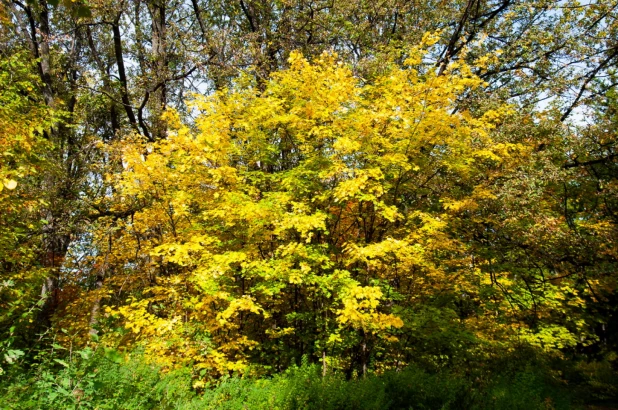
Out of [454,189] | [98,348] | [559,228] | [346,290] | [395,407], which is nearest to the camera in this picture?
[98,348]

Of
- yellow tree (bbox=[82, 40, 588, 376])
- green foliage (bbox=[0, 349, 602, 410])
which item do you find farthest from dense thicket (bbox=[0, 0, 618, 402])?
green foliage (bbox=[0, 349, 602, 410])

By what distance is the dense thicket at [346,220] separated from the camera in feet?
17.9

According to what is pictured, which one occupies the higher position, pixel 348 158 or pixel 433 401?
pixel 348 158

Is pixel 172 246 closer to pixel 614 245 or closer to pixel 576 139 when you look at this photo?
pixel 614 245

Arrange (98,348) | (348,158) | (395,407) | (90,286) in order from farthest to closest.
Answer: (90,286) → (348,158) → (395,407) → (98,348)

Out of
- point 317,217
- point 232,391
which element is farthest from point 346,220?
point 232,391

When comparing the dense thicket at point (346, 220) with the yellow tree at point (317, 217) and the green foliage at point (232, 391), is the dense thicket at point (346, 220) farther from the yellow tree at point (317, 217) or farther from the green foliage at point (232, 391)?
the green foliage at point (232, 391)

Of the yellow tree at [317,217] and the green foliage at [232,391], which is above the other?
the yellow tree at [317,217]

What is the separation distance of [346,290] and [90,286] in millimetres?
8807

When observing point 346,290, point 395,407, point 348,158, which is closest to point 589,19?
point 348,158

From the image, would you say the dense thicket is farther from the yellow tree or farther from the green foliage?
the green foliage

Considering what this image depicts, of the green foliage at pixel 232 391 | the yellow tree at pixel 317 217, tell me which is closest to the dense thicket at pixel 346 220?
the yellow tree at pixel 317 217

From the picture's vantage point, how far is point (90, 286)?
10852 mm

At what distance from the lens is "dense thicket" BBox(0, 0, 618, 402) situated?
546cm
